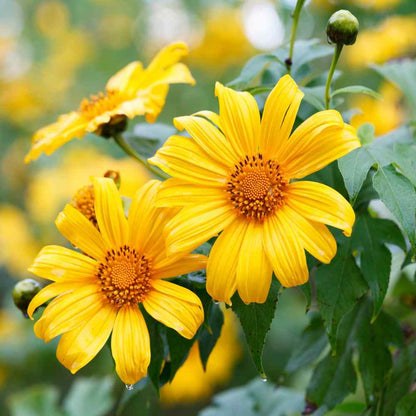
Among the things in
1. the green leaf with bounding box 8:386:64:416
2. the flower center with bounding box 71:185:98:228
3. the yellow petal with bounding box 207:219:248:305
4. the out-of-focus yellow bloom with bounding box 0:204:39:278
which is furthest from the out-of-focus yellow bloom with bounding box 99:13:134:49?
the yellow petal with bounding box 207:219:248:305

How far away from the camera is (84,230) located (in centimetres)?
68

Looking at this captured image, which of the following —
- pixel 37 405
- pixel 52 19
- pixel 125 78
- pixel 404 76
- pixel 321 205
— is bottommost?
pixel 37 405

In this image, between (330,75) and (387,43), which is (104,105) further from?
(387,43)

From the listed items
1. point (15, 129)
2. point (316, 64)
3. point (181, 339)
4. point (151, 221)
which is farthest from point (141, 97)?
point (15, 129)

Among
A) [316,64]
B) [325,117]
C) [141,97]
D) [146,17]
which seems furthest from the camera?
[146,17]

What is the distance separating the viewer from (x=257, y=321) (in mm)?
589

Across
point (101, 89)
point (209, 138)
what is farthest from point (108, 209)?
point (101, 89)

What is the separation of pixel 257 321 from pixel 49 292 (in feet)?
0.79

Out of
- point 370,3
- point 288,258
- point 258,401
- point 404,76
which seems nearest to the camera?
point 288,258

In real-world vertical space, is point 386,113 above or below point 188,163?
above

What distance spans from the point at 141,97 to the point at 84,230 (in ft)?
0.75

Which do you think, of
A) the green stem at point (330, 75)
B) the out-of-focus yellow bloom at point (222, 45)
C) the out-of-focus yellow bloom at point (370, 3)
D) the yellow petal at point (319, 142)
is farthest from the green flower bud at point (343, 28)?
the out-of-focus yellow bloom at point (222, 45)

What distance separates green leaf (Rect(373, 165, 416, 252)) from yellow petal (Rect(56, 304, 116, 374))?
33cm

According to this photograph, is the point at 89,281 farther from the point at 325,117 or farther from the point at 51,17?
the point at 51,17
